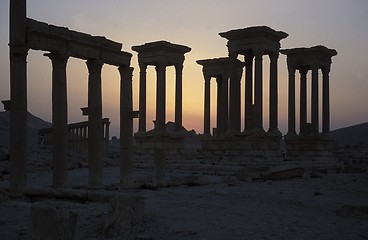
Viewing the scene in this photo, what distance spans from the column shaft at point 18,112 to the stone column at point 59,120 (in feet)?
6.90

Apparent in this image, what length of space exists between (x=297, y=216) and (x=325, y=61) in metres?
38.0

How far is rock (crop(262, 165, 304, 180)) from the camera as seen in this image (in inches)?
1071

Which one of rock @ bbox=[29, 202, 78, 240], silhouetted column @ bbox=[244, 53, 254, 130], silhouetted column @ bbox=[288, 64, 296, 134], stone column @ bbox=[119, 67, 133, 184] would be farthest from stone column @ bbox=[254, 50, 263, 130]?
rock @ bbox=[29, 202, 78, 240]

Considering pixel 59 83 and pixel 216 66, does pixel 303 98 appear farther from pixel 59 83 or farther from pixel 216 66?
pixel 59 83

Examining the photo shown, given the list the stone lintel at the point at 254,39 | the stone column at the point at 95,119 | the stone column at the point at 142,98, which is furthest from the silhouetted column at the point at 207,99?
the stone column at the point at 95,119

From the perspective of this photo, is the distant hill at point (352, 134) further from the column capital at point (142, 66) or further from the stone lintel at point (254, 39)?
the stone lintel at point (254, 39)

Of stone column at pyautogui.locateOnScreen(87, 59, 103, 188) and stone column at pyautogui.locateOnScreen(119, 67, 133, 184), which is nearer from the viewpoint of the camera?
stone column at pyautogui.locateOnScreen(87, 59, 103, 188)

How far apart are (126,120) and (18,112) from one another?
6.73 m

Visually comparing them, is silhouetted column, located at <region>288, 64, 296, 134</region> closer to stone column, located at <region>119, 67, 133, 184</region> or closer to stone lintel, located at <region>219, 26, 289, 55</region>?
stone lintel, located at <region>219, 26, 289, 55</region>

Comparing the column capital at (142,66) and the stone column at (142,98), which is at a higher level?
the column capital at (142,66)

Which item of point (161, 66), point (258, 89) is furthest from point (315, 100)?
point (161, 66)

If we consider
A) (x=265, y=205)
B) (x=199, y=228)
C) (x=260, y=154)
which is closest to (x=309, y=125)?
(x=260, y=154)

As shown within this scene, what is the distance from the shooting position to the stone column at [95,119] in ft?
74.2

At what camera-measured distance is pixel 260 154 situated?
38.8 metres
